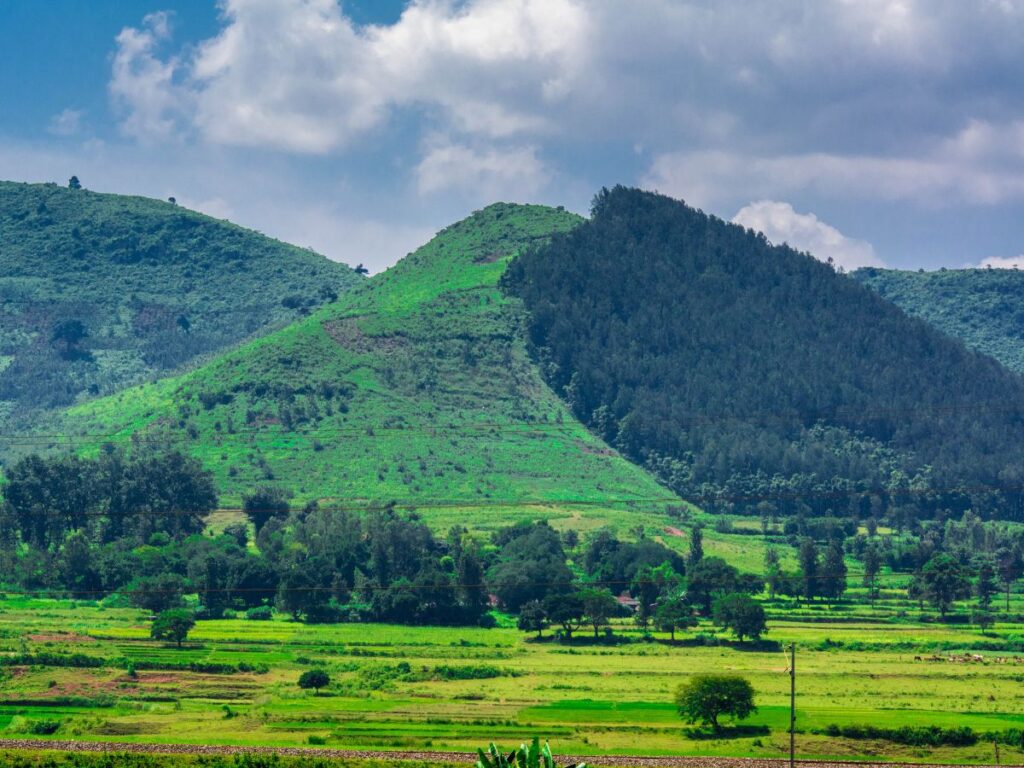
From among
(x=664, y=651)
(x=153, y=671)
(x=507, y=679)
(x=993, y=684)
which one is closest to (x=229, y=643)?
(x=153, y=671)

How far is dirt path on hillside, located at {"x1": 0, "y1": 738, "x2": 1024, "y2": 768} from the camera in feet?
342

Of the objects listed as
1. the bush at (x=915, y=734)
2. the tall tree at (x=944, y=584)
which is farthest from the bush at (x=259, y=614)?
the bush at (x=915, y=734)

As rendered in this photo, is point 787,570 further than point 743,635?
Yes

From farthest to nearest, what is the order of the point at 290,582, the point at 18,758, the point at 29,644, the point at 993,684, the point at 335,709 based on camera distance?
1. the point at 290,582
2. the point at 29,644
3. the point at 993,684
4. the point at 335,709
5. the point at 18,758

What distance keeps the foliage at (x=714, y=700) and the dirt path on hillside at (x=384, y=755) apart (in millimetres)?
10405

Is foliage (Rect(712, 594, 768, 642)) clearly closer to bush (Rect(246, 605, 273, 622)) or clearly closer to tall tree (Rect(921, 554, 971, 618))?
tall tree (Rect(921, 554, 971, 618))

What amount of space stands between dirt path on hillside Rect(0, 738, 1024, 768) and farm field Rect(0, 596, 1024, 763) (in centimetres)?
239

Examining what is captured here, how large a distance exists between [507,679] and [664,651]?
67.6ft

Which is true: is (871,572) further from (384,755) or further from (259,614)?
(384,755)

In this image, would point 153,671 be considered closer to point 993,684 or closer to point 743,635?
point 743,635

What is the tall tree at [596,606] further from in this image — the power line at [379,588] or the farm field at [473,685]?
the power line at [379,588]

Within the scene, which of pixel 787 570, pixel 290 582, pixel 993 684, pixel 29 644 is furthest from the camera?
pixel 787 570

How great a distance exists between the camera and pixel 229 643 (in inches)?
5896

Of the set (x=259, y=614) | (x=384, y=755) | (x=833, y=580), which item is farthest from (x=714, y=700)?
(x=833, y=580)
